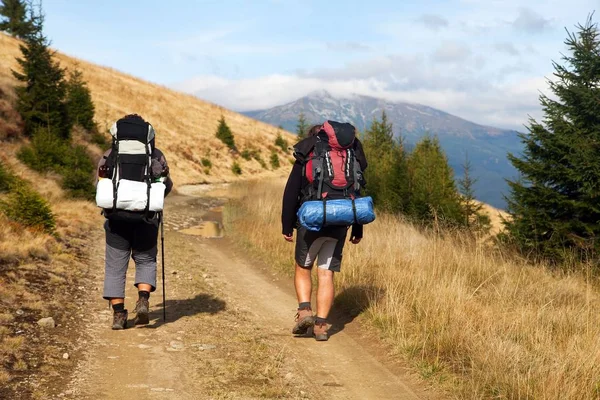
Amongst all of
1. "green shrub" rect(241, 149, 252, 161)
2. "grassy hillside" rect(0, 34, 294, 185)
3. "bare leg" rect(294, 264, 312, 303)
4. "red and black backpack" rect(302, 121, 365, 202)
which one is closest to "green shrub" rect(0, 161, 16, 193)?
"bare leg" rect(294, 264, 312, 303)

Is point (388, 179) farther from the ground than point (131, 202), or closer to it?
closer to it

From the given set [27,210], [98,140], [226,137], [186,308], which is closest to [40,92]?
[98,140]

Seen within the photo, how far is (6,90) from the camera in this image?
2630 cm

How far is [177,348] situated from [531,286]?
4.47 meters

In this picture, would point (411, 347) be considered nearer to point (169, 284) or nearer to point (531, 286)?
point (531, 286)

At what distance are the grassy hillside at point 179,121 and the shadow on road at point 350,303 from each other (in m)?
32.0

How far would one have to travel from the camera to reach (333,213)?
488 centimetres

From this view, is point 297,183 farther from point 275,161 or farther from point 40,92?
point 275,161

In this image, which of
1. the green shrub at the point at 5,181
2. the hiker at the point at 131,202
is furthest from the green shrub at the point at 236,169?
the hiker at the point at 131,202

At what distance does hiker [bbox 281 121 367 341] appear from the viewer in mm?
5027

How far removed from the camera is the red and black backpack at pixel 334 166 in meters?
4.97

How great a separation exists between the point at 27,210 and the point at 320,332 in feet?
23.9

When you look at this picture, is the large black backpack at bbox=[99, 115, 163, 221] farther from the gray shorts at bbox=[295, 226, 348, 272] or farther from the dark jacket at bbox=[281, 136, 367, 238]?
the gray shorts at bbox=[295, 226, 348, 272]

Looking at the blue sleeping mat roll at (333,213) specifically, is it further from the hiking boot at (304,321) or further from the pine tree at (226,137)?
the pine tree at (226,137)
